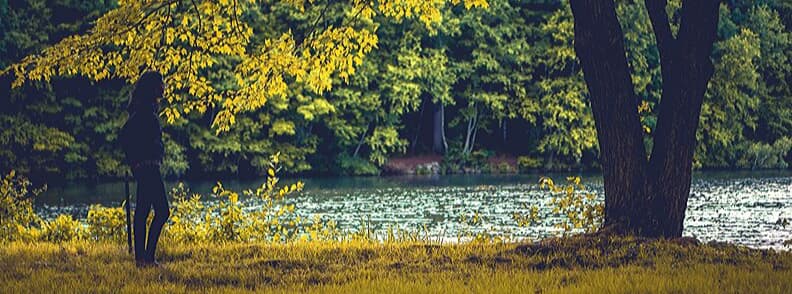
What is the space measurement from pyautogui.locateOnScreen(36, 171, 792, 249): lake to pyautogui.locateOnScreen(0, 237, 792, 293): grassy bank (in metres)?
5.59

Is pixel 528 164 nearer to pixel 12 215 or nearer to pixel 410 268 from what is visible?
pixel 12 215

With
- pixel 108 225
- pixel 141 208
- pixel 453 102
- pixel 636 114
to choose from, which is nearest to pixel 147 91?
pixel 141 208

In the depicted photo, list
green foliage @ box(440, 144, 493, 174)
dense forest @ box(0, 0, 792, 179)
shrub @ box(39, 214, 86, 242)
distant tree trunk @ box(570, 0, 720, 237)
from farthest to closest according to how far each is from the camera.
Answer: green foliage @ box(440, 144, 493, 174)
dense forest @ box(0, 0, 792, 179)
shrub @ box(39, 214, 86, 242)
distant tree trunk @ box(570, 0, 720, 237)

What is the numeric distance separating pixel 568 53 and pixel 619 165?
4383 centimetres

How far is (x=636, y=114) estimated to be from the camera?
11.5 m

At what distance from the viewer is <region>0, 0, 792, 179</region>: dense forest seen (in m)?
49.2

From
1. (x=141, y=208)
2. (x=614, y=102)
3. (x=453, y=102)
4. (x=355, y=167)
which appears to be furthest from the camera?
(x=355, y=167)

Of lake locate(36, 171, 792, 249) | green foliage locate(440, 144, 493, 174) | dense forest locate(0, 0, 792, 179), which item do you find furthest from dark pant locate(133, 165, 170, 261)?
green foliage locate(440, 144, 493, 174)

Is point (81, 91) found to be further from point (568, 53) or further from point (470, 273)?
point (470, 273)

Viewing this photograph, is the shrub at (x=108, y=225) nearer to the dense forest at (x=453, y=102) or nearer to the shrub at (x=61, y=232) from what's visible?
the shrub at (x=61, y=232)

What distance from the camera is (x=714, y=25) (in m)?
11.4

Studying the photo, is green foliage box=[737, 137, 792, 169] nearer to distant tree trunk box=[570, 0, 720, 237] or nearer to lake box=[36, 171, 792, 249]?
lake box=[36, 171, 792, 249]

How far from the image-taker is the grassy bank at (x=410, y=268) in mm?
8430

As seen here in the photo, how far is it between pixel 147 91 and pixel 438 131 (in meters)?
48.7
